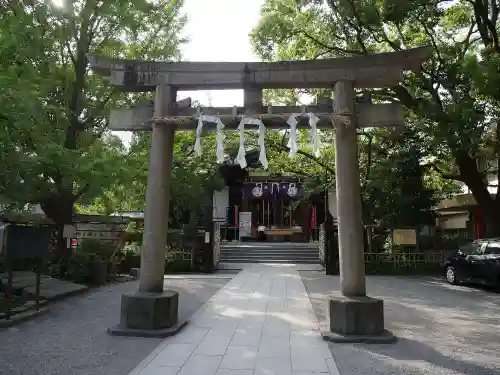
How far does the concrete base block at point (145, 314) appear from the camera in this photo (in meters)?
6.95

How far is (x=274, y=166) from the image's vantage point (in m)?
21.8

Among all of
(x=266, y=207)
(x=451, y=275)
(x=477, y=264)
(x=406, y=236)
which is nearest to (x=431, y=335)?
(x=477, y=264)

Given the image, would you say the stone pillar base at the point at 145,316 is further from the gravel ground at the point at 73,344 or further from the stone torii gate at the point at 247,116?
the gravel ground at the point at 73,344

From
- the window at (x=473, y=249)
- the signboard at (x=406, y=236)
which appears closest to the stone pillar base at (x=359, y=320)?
the window at (x=473, y=249)

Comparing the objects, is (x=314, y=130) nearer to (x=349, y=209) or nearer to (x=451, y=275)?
(x=349, y=209)

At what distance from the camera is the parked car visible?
40.9 ft

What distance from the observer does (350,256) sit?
275 inches

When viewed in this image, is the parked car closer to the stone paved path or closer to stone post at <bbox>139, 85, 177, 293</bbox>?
the stone paved path

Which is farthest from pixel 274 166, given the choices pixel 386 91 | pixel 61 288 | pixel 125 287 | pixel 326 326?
pixel 326 326

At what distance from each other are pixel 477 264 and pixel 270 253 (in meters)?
11.9

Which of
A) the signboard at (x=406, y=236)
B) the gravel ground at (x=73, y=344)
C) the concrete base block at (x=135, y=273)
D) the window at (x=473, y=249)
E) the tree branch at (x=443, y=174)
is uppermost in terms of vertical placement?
the tree branch at (x=443, y=174)

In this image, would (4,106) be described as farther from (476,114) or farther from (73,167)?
(476,114)

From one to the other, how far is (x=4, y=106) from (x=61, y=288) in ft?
19.6

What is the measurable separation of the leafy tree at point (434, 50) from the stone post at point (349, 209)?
19.8 feet
